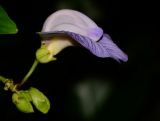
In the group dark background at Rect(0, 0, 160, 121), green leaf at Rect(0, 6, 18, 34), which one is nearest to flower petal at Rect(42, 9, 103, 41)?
green leaf at Rect(0, 6, 18, 34)

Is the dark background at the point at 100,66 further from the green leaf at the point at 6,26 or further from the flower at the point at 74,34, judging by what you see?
the green leaf at the point at 6,26

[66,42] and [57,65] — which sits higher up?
[66,42]

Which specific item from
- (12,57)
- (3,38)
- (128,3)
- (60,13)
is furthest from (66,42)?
(128,3)

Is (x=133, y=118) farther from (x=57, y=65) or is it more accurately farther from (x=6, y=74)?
(x=6, y=74)

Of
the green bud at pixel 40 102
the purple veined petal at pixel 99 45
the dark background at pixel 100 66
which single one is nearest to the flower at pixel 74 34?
the purple veined petal at pixel 99 45

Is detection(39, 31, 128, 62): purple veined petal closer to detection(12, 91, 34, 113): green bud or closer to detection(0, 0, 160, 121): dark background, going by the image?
detection(12, 91, 34, 113): green bud

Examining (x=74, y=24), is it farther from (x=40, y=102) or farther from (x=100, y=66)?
(x=100, y=66)
